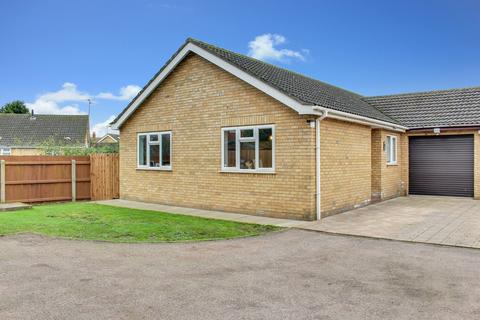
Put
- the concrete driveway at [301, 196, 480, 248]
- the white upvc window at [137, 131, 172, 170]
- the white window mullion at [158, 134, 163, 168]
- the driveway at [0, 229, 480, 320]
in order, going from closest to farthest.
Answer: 1. the driveway at [0, 229, 480, 320]
2. the concrete driveway at [301, 196, 480, 248]
3. the white upvc window at [137, 131, 172, 170]
4. the white window mullion at [158, 134, 163, 168]

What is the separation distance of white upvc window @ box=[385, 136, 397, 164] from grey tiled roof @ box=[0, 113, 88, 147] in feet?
104

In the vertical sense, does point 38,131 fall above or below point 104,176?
above

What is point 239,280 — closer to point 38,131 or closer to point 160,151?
point 160,151

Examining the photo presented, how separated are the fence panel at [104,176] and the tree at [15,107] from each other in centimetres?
5277

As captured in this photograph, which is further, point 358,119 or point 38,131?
point 38,131

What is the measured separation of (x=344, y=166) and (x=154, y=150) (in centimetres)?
701

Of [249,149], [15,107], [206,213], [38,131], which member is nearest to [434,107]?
[249,149]

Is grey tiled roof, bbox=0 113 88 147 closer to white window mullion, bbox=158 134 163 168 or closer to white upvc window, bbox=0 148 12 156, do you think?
white upvc window, bbox=0 148 12 156

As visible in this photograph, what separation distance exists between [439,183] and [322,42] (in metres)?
9.16

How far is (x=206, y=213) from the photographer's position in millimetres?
12375

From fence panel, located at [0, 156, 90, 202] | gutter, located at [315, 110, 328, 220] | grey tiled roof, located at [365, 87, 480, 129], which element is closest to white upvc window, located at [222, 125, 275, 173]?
gutter, located at [315, 110, 328, 220]

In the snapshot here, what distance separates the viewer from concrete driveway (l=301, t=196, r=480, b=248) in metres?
8.76

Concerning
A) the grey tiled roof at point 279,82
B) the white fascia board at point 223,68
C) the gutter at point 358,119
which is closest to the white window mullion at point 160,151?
the white fascia board at point 223,68

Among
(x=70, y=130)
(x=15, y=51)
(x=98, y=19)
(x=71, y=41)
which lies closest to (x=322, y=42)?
(x=98, y=19)
